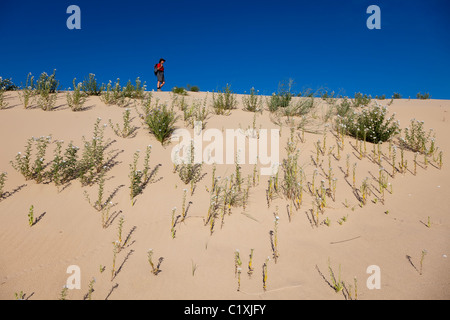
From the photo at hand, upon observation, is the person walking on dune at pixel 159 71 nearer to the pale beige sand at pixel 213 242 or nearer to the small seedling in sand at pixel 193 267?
the pale beige sand at pixel 213 242

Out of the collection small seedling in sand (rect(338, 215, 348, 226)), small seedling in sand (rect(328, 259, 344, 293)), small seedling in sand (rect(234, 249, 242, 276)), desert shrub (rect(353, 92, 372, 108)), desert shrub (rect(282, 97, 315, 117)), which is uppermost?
desert shrub (rect(353, 92, 372, 108))

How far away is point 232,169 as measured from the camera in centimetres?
436

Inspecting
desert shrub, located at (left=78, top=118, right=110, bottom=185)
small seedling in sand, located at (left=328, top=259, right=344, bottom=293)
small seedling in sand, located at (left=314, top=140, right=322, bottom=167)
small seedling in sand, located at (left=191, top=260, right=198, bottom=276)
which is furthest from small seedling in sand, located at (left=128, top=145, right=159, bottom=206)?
small seedling in sand, located at (left=314, top=140, right=322, bottom=167)

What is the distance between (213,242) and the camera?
273 centimetres

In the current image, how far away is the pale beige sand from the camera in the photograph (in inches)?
83.2

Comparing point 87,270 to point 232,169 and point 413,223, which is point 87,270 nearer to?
point 232,169

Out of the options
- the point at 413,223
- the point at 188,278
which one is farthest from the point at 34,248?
the point at 413,223

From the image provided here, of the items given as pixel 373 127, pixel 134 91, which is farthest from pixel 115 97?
pixel 373 127

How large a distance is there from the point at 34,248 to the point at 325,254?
10.4 ft

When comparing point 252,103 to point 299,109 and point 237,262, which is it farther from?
point 237,262

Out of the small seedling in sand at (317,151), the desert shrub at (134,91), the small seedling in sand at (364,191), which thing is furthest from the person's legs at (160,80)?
the small seedling in sand at (364,191)

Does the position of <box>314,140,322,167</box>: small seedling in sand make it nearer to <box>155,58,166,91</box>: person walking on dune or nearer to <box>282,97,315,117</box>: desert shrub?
<box>282,97,315,117</box>: desert shrub

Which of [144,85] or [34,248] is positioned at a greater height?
[144,85]

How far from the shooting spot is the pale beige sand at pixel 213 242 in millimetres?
2113
